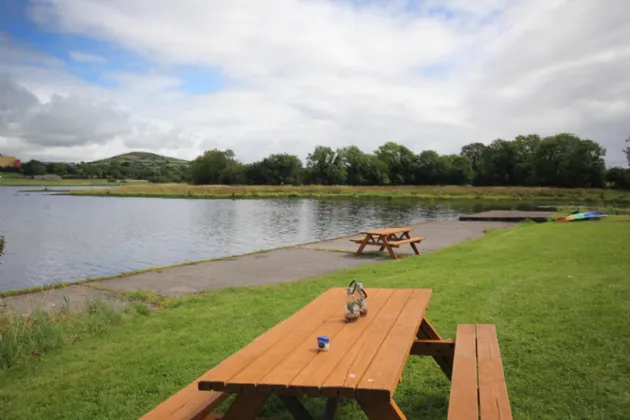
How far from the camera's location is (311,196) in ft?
219

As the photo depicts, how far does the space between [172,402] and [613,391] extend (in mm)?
3475

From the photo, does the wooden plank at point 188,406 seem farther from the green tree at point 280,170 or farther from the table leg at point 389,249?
the green tree at point 280,170

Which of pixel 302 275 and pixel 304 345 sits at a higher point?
pixel 304 345

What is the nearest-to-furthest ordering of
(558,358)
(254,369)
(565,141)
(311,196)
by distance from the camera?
(254,369), (558,358), (311,196), (565,141)

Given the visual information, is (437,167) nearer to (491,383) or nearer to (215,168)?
(215,168)

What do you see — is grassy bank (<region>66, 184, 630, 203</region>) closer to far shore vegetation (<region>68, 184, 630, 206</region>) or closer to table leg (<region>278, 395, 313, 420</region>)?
far shore vegetation (<region>68, 184, 630, 206</region>)

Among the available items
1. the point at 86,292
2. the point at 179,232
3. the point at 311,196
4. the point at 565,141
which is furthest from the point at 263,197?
the point at 86,292

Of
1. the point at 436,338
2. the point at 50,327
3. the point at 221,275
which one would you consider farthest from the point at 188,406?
the point at 221,275

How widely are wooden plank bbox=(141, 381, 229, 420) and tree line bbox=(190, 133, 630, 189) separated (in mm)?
72854

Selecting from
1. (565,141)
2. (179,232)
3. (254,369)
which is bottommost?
(179,232)

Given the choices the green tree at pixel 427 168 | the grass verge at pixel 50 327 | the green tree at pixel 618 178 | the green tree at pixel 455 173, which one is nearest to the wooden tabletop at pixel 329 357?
the grass verge at pixel 50 327

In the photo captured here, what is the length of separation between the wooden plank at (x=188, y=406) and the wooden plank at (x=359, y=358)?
88 cm

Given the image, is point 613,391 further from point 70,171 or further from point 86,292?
point 70,171

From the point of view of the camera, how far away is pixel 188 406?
3.10 m
